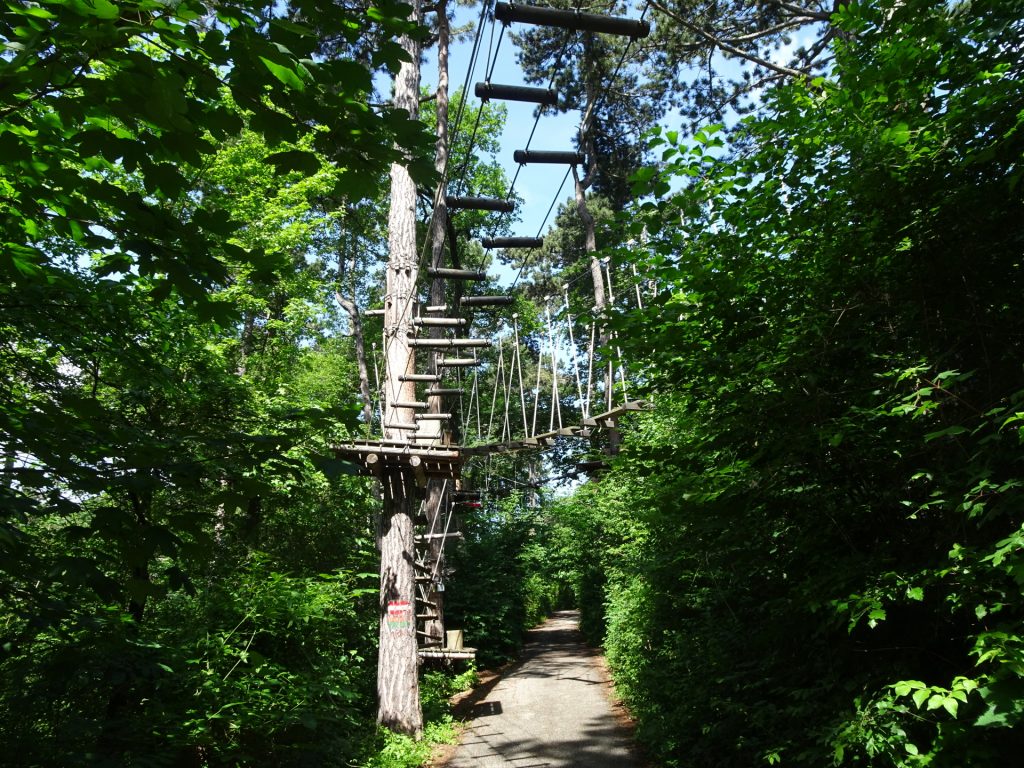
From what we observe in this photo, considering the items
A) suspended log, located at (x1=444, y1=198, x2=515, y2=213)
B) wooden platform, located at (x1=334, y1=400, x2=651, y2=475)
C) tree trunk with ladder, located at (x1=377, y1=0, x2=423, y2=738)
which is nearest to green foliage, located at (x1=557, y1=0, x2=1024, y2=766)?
suspended log, located at (x1=444, y1=198, x2=515, y2=213)

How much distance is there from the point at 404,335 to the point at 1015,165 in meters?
7.25

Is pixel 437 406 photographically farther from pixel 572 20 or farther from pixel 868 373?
pixel 868 373

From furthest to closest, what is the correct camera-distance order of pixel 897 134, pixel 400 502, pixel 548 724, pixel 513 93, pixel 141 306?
pixel 548 724, pixel 400 502, pixel 141 306, pixel 513 93, pixel 897 134

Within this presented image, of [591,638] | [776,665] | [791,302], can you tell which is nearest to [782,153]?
[791,302]

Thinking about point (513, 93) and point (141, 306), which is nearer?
point (513, 93)

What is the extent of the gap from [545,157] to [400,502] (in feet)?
16.9

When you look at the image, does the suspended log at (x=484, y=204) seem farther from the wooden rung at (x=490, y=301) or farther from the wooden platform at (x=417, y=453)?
the wooden platform at (x=417, y=453)

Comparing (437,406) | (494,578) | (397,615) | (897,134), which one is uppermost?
(437,406)

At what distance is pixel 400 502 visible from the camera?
29.2 feet

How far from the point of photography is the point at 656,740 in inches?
290

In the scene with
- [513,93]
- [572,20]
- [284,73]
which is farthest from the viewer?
[513,93]

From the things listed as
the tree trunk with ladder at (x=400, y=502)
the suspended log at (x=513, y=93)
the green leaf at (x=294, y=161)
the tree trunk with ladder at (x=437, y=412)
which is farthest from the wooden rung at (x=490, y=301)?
the green leaf at (x=294, y=161)

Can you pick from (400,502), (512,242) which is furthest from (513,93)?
(400,502)

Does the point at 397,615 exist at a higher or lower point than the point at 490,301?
lower
